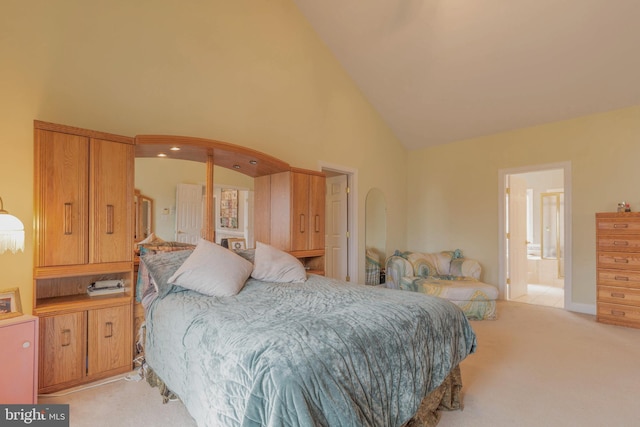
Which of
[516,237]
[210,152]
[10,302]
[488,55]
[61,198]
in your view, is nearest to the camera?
[10,302]

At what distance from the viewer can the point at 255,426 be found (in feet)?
3.54

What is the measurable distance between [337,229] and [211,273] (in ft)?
10.3

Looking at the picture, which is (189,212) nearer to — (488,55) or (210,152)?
(210,152)

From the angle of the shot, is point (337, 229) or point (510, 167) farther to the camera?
point (337, 229)

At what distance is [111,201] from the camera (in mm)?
2311

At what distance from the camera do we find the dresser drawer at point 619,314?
3.55 m

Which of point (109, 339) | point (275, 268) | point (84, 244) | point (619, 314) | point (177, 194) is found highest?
point (177, 194)

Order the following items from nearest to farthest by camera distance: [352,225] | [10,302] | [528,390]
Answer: [10,302]
[528,390]
[352,225]

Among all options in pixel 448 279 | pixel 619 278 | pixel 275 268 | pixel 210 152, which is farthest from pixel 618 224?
pixel 210 152

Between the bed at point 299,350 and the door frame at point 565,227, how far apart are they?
11.0 feet

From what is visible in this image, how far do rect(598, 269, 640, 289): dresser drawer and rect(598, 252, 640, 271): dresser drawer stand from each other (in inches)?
2.3

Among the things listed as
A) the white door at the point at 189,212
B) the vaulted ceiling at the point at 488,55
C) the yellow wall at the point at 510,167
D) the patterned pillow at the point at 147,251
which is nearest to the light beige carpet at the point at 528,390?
the patterned pillow at the point at 147,251

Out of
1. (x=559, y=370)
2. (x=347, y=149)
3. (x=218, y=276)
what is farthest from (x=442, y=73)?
(x=218, y=276)

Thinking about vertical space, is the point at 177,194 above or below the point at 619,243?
above
